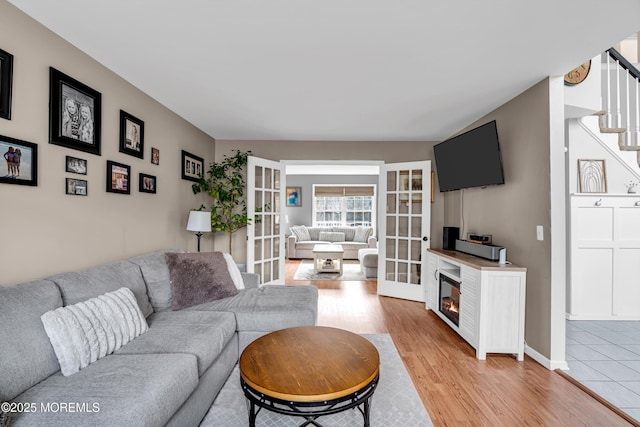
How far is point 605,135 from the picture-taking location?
324 cm

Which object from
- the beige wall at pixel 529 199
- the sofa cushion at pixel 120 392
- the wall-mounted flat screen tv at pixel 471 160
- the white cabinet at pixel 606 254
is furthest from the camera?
the white cabinet at pixel 606 254

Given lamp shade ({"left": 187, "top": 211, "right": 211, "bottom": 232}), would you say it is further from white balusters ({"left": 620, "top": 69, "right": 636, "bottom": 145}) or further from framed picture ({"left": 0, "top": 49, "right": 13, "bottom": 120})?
white balusters ({"left": 620, "top": 69, "right": 636, "bottom": 145})

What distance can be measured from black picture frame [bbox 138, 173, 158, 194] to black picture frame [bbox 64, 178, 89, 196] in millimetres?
606

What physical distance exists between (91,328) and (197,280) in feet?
3.15

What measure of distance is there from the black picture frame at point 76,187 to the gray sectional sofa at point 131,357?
1.84ft

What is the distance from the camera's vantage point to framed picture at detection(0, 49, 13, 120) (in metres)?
1.57

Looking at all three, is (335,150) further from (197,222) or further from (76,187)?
(76,187)

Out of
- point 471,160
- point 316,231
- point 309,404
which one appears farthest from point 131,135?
point 316,231

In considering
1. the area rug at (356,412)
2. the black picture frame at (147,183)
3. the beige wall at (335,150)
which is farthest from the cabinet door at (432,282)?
the black picture frame at (147,183)

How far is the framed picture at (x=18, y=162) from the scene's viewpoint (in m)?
1.60

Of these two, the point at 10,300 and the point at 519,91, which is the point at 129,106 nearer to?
the point at 10,300

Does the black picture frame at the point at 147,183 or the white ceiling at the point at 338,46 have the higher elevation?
the white ceiling at the point at 338,46

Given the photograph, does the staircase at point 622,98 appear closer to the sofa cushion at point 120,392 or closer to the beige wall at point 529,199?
the beige wall at point 529,199

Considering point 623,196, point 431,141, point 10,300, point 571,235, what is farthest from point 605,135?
point 10,300
